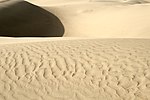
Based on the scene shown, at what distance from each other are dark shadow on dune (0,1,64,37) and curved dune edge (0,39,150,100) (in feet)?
24.4

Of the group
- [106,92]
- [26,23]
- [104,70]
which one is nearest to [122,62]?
[104,70]

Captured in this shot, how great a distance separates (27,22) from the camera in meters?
14.2

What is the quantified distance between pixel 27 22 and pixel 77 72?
10.1 meters

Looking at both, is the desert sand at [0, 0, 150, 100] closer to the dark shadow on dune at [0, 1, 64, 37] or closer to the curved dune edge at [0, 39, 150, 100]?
the curved dune edge at [0, 39, 150, 100]

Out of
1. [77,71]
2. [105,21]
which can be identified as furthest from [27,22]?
[77,71]

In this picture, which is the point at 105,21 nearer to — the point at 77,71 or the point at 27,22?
the point at 27,22

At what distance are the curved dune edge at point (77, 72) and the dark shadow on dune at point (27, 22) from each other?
24.4 ft

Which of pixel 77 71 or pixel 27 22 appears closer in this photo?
pixel 77 71

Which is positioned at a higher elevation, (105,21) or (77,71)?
(105,21)

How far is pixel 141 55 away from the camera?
5.01 m

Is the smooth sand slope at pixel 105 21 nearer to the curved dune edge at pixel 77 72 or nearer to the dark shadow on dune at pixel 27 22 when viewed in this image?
the dark shadow on dune at pixel 27 22

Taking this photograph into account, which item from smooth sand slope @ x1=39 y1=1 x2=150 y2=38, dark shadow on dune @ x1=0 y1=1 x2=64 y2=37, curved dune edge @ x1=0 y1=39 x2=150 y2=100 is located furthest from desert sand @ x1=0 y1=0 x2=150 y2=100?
dark shadow on dune @ x1=0 y1=1 x2=64 y2=37

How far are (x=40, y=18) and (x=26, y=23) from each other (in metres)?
1.17

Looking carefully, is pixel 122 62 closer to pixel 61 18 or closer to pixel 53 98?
pixel 53 98
